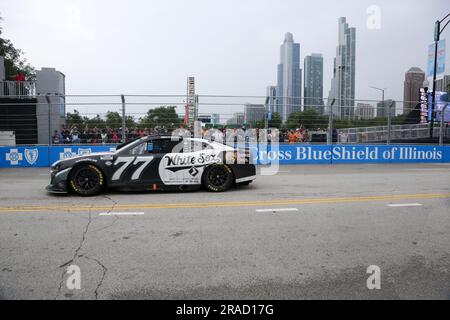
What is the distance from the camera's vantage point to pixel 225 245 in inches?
188

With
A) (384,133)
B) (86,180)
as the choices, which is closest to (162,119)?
(86,180)

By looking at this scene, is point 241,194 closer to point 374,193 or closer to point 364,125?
point 374,193

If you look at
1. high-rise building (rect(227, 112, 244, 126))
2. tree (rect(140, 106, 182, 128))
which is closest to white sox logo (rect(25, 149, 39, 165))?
tree (rect(140, 106, 182, 128))

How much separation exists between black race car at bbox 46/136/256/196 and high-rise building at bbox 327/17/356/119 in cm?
982

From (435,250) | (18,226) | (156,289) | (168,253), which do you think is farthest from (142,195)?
(435,250)

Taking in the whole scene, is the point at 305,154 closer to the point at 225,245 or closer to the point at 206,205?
the point at 206,205

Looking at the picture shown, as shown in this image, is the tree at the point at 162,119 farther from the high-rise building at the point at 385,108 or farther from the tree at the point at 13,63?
the tree at the point at 13,63

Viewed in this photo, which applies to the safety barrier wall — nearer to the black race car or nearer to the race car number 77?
the black race car

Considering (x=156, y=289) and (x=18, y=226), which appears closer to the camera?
(x=156, y=289)

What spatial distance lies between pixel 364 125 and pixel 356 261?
15.4 m

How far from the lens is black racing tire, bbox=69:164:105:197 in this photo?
7938 mm

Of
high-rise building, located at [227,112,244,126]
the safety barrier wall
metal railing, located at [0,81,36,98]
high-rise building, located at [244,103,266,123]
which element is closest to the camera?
the safety barrier wall

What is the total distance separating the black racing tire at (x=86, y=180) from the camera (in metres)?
7.94
